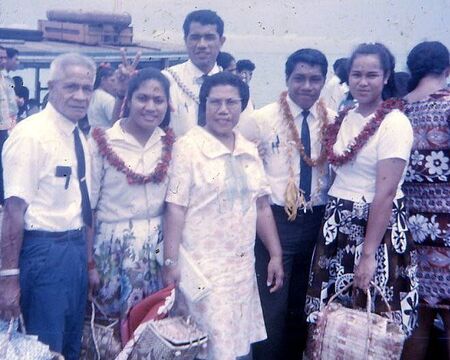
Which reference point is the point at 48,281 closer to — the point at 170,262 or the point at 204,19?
the point at 170,262

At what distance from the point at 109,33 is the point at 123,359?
596 centimetres

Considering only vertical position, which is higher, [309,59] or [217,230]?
[309,59]

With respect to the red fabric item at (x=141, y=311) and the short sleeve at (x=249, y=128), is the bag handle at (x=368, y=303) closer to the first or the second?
the red fabric item at (x=141, y=311)

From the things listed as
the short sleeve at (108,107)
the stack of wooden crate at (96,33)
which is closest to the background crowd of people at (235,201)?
the short sleeve at (108,107)

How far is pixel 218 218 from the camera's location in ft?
11.0

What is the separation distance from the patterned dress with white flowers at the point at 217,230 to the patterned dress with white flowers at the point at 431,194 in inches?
43.4

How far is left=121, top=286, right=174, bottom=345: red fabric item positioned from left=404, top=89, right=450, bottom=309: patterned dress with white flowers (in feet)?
5.37

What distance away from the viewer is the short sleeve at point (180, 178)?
10.9 ft

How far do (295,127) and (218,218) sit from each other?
902mm

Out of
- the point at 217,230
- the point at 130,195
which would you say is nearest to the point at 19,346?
the point at 130,195

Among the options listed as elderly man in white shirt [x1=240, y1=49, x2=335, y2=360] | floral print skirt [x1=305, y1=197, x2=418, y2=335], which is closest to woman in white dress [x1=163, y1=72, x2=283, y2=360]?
elderly man in white shirt [x1=240, y1=49, x2=335, y2=360]

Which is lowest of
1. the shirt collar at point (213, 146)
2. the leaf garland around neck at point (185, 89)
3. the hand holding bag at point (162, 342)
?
the hand holding bag at point (162, 342)

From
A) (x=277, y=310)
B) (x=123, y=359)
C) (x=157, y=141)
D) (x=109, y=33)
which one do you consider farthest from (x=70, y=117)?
(x=109, y=33)

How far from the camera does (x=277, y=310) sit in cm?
393
